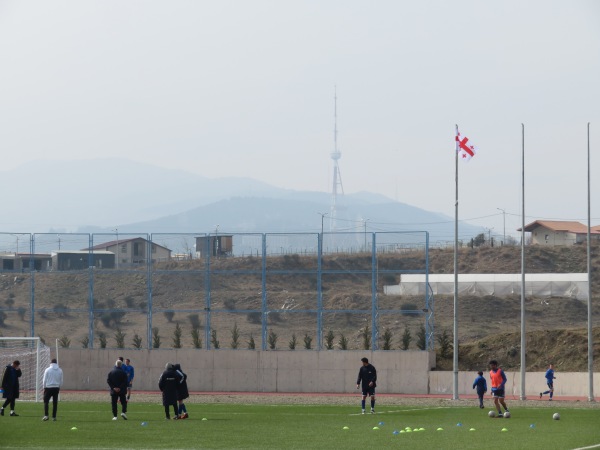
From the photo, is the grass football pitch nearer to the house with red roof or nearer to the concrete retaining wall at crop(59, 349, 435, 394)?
the concrete retaining wall at crop(59, 349, 435, 394)

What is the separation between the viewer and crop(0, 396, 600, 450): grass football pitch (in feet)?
76.1

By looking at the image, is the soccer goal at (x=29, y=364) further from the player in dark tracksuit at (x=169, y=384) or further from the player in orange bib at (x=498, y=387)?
the player in orange bib at (x=498, y=387)

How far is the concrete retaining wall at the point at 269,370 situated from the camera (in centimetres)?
4950

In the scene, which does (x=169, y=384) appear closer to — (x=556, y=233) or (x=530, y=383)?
(x=530, y=383)

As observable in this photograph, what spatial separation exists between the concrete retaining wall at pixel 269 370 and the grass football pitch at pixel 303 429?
12704 millimetres

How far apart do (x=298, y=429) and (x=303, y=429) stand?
4.8 inches

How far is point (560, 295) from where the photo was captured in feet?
280

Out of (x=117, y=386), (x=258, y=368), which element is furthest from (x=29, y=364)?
(x=117, y=386)

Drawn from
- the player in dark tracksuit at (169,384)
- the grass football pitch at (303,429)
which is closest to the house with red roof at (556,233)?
the grass football pitch at (303,429)

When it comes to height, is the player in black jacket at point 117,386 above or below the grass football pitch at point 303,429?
above

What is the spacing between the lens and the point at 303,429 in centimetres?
2753

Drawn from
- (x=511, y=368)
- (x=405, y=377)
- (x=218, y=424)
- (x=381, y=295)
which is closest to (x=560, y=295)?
(x=381, y=295)

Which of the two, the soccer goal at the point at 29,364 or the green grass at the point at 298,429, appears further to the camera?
the soccer goal at the point at 29,364

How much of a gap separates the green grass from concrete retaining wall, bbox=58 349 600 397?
12.4 meters
